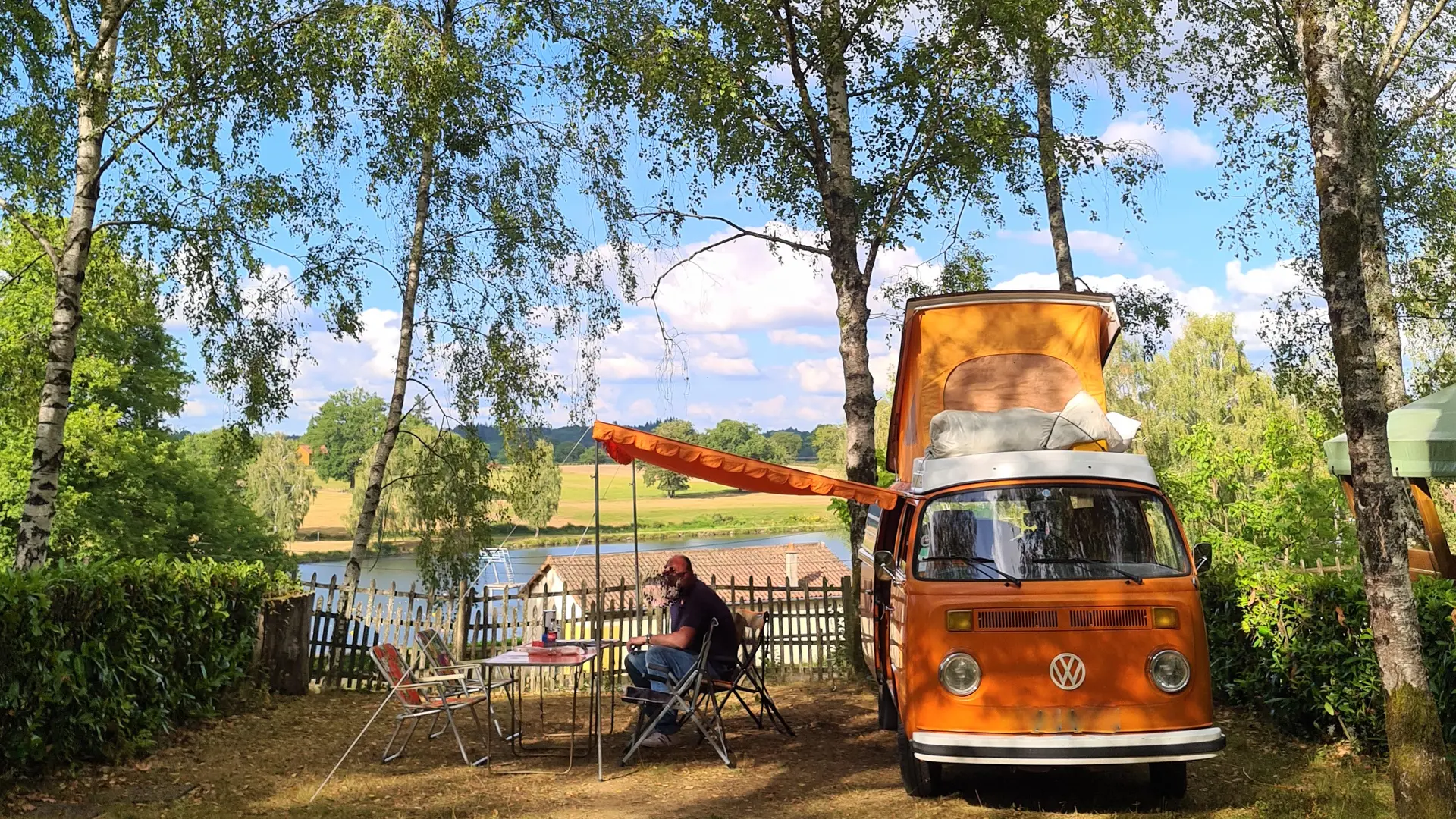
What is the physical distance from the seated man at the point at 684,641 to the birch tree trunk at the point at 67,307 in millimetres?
6263

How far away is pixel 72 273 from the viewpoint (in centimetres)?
1058

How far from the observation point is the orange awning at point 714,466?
710cm

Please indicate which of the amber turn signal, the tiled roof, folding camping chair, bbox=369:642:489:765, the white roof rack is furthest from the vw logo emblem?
the tiled roof

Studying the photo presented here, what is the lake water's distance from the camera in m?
61.0

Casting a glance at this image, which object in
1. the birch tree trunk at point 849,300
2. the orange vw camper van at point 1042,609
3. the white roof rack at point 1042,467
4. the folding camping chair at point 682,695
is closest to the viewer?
the orange vw camper van at point 1042,609

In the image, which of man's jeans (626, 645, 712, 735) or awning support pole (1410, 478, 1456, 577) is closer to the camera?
man's jeans (626, 645, 712, 735)

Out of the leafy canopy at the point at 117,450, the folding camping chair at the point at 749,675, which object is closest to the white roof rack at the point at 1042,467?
the folding camping chair at the point at 749,675

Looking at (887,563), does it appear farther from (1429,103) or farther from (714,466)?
(1429,103)

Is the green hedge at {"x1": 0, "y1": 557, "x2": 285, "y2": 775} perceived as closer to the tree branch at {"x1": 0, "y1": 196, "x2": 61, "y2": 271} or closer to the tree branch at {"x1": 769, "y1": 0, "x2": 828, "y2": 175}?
the tree branch at {"x1": 0, "y1": 196, "x2": 61, "y2": 271}

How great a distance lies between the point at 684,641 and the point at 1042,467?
3.13 m

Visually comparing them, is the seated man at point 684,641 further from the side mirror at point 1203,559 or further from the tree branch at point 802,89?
the tree branch at point 802,89

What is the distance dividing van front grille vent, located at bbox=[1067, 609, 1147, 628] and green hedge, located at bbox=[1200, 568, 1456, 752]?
186 centimetres

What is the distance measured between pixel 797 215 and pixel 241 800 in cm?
1117

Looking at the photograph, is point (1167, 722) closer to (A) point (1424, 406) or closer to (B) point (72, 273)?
(A) point (1424, 406)
